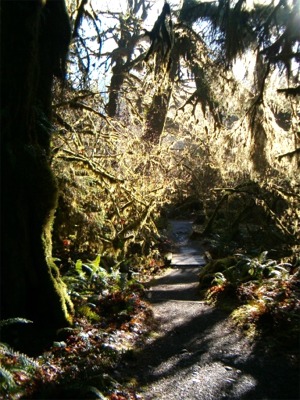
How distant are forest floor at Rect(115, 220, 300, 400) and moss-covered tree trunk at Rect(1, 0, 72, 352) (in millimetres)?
1462

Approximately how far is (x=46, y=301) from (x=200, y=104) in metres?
11.1

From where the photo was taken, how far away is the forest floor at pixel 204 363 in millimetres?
4422

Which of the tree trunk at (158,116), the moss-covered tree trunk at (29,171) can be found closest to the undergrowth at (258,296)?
the moss-covered tree trunk at (29,171)

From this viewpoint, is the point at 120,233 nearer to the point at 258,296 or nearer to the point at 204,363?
the point at 258,296

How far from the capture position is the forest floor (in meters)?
4.42

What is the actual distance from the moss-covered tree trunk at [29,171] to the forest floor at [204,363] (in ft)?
4.80

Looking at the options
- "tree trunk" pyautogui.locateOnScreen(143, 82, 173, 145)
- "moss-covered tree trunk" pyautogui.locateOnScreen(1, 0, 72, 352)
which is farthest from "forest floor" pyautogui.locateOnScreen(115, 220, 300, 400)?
"tree trunk" pyautogui.locateOnScreen(143, 82, 173, 145)

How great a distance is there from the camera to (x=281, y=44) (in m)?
7.88

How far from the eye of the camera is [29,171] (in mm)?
5066

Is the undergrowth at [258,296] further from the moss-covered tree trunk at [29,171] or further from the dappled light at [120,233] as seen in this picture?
the moss-covered tree trunk at [29,171]

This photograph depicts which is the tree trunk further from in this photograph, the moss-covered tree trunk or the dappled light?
the moss-covered tree trunk

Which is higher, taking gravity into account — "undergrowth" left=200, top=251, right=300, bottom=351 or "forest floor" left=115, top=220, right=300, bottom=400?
"undergrowth" left=200, top=251, right=300, bottom=351

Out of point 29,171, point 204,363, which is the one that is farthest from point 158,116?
point 204,363

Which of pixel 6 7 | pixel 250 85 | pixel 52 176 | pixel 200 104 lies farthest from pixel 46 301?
pixel 200 104
